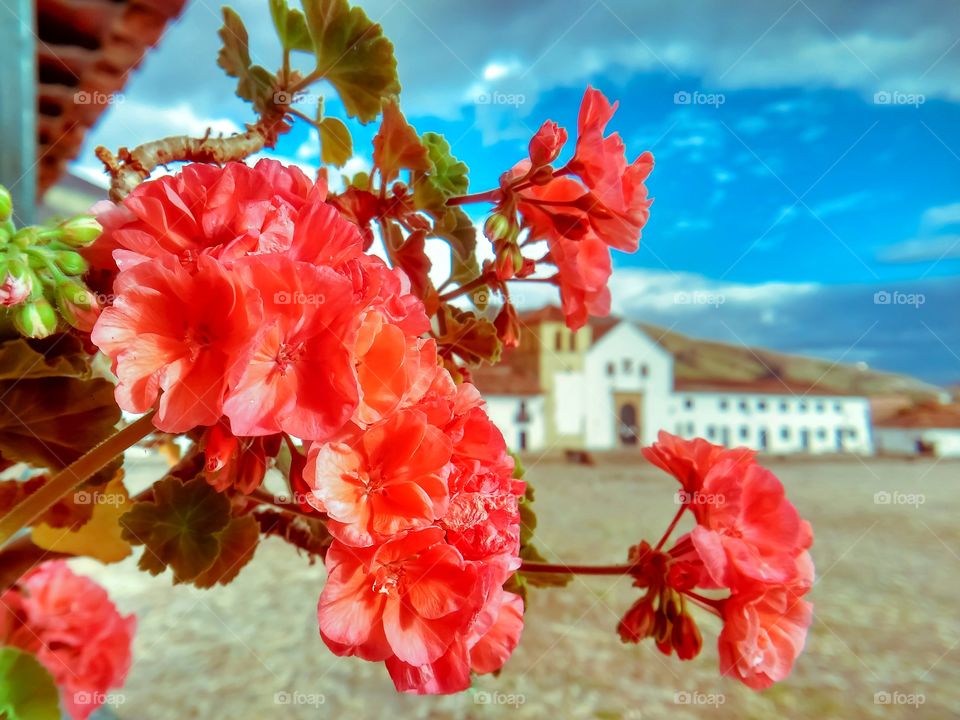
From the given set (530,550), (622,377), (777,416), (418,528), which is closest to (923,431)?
(622,377)

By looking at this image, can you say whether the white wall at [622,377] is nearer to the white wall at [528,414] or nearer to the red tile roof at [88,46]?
the white wall at [528,414]

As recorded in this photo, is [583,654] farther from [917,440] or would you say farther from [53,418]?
[917,440]

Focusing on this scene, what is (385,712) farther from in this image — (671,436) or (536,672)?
(671,436)

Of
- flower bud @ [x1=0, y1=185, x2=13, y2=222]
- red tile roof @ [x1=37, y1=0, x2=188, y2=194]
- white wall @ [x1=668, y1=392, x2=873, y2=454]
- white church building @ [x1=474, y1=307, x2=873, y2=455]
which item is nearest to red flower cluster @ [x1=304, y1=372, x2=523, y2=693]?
flower bud @ [x1=0, y1=185, x2=13, y2=222]

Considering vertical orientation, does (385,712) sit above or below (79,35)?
below

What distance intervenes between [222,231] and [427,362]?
6 centimetres

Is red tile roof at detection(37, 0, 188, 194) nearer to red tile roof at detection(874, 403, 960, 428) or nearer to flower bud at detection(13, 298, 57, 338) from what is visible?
flower bud at detection(13, 298, 57, 338)

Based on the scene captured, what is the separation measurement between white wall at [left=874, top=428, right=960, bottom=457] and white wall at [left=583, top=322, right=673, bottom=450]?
34.1 inches

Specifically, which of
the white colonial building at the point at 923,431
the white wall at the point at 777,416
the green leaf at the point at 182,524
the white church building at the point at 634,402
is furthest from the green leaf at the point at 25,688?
the white wall at the point at 777,416

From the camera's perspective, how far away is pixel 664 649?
0.21 meters

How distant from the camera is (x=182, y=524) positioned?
0.70 feet

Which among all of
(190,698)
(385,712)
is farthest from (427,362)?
(190,698)

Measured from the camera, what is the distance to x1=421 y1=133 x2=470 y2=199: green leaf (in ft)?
0.75

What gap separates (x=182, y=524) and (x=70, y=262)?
0.31 feet
